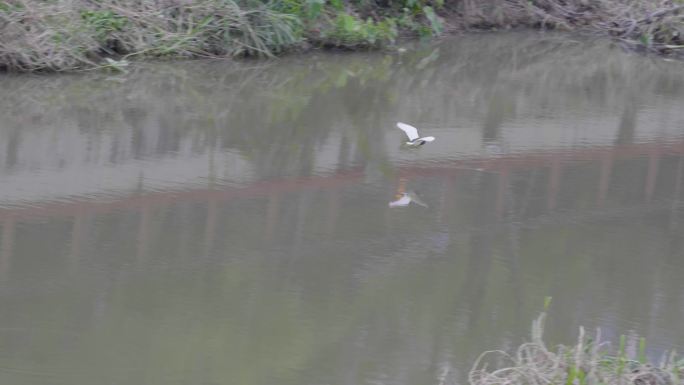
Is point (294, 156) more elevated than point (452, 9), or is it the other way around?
point (452, 9)

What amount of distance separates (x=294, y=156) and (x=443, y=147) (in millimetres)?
1586

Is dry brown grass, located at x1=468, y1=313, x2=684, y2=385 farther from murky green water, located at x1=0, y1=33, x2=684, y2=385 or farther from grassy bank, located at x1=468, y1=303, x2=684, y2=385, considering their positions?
murky green water, located at x1=0, y1=33, x2=684, y2=385

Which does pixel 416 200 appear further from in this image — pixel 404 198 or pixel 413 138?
pixel 413 138

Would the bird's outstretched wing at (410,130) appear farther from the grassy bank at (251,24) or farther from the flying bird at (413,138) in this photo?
the grassy bank at (251,24)

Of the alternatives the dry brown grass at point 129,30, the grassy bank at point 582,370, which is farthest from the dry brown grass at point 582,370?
the dry brown grass at point 129,30

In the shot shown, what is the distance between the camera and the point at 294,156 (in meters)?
10.3

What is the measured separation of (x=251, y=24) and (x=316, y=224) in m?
6.94

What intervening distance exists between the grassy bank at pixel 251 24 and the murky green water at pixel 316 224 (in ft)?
1.56

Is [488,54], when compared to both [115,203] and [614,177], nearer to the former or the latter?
[614,177]

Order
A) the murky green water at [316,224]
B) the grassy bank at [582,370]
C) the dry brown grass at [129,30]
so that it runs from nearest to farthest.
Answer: the grassy bank at [582,370] < the murky green water at [316,224] < the dry brown grass at [129,30]

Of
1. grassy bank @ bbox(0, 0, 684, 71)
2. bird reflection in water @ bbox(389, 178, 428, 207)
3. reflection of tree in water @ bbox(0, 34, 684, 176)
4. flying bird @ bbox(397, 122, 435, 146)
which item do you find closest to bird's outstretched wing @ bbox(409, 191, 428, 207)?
bird reflection in water @ bbox(389, 178, 428, 207)

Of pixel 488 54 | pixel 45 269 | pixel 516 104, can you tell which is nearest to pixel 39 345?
pixel 45 269

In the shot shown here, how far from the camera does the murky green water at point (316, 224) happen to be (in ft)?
20.4

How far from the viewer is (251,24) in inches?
583
